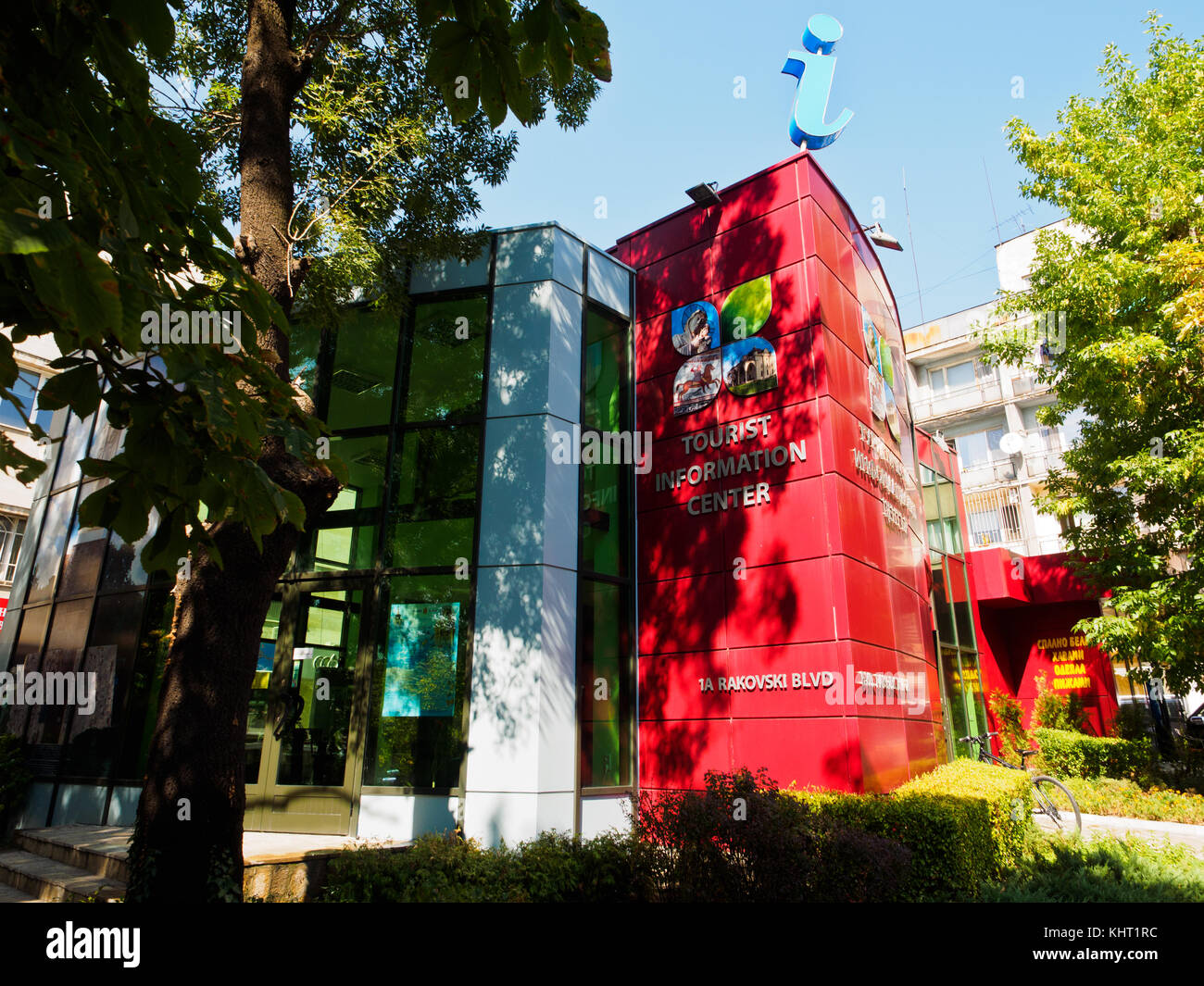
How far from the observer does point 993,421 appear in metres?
27.1

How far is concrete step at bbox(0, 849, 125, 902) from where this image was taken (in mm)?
6668

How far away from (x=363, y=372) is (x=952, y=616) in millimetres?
13136

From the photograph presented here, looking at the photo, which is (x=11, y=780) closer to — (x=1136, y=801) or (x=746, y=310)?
(x=746, y=310)

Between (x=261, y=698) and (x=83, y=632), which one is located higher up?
(x=83, y=632)

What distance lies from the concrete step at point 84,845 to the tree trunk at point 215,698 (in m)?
2.47

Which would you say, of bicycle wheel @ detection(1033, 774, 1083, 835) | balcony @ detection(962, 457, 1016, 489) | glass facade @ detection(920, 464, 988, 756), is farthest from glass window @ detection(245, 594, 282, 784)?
balcony @ detection(962, 457, 1016, 489)

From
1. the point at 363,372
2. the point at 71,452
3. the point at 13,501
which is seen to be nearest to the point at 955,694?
the point at 363,372

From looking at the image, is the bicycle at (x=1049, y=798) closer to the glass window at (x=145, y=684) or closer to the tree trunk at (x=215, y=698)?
the tree trunk at (x=215, y=698)

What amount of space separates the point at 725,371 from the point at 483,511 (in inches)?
156

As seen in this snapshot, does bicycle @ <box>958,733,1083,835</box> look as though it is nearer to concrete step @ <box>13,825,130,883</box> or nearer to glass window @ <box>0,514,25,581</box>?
concrete step @ <box>13,825,130,883</box>
